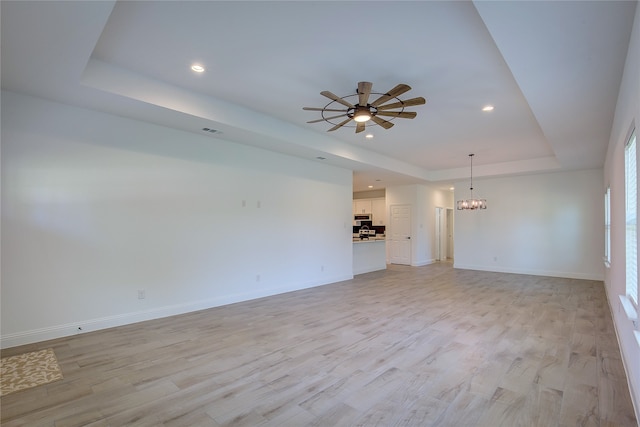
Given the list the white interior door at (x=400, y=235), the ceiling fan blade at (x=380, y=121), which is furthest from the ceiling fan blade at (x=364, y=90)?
the white interior door at (x=400, y=235)

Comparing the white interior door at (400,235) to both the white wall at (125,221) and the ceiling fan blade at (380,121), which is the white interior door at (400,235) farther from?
the ceiling fan blade at (380,121)

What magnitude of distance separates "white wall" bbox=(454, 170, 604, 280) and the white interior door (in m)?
1.50

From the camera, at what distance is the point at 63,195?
3688 millimetres

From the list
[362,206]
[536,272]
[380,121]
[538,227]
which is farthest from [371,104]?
[362,206]

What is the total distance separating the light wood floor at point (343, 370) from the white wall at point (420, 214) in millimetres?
5159

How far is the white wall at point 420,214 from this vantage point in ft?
33.0

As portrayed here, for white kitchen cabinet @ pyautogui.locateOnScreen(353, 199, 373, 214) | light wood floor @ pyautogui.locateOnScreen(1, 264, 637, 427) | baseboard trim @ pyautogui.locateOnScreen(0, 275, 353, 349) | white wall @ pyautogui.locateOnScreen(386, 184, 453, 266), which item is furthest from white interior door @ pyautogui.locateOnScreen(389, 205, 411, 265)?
baseboard trim @ pyautogui.locateOnScreen(0, 275, 353, 349)

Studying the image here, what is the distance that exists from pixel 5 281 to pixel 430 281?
723cm

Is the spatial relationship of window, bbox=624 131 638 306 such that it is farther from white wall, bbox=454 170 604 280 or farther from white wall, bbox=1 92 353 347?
white wall, bbox=454 170 604 280

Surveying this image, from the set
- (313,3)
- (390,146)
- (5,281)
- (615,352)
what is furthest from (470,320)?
(5,281)

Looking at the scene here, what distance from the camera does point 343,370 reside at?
9.29 ft

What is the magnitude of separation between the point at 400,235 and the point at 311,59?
817cm

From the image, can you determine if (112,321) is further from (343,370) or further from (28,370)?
(343,370)

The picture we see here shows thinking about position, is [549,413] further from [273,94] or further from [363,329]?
[273,94]
